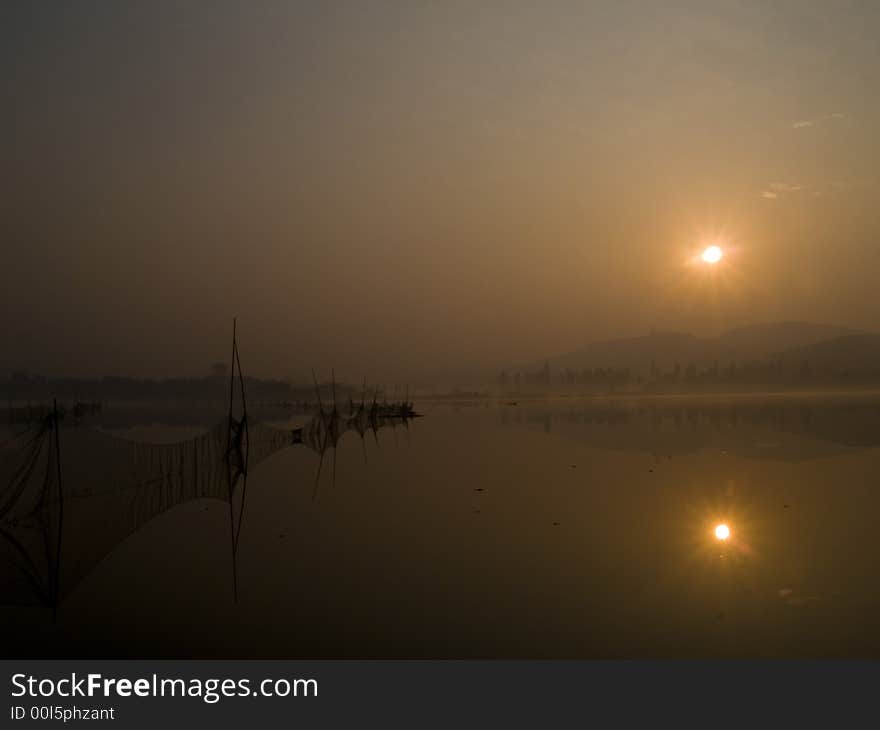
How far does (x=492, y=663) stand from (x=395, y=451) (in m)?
16.9

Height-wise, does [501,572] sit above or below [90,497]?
below

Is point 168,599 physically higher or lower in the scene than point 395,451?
lower

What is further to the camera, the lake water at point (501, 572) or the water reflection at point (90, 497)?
the water reflection at point (90, 497)

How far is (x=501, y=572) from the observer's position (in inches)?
316

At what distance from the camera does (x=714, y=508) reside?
11.3 m

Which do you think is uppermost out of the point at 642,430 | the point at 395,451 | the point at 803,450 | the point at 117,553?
the point at 642,430

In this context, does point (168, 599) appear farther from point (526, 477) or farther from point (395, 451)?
point (395, 451)

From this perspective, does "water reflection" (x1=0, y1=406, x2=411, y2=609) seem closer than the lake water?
No

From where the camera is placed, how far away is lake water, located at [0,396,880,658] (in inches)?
237

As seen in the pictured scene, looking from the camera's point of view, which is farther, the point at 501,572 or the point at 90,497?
the point at 90,497

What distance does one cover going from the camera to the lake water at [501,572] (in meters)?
6.02

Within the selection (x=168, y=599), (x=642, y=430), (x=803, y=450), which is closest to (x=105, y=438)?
(x=168, y=599)

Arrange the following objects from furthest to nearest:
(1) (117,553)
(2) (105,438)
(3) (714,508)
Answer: (2) (105,438) → (3) (714,508) → (1) (117,553)

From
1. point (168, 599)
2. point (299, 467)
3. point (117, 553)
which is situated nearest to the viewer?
point (168, 599)
